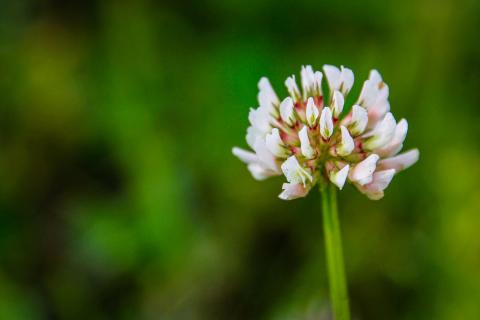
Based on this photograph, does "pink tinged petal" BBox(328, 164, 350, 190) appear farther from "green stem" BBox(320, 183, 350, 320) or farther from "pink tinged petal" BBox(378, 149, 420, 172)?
"pink tinged petal" BBox(378, 149, 420, 172)

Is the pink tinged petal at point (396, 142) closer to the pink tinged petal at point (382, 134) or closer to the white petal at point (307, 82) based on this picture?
the pink tinged petal at point (382, 134)

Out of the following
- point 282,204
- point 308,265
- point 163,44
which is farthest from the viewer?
point 163,44

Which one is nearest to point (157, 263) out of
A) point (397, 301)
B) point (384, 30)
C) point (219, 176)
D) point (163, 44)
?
point (219, 176)

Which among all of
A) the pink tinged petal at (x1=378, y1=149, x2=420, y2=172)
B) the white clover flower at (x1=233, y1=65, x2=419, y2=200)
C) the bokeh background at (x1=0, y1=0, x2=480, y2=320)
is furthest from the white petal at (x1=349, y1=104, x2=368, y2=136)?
the bokeh background at (x1=0, y1=0, x2=480, y2=320)

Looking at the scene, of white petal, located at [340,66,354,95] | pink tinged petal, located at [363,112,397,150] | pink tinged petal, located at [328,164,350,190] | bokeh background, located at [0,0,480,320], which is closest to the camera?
pink tinged petal, located at [328,164,350,190]

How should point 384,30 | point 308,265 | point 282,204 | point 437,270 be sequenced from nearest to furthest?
point 437,270
point 308,265
point 282,204
point 384,30

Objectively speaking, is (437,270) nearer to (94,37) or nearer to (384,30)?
(384,30)
